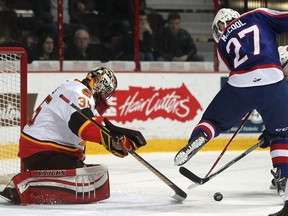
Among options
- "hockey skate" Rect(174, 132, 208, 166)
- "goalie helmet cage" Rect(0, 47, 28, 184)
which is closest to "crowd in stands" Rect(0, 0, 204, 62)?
"goalie helmet cage" Rect(0, 47, 28, 184)

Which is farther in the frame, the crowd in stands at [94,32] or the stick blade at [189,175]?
the crowd in stands at [94,32]

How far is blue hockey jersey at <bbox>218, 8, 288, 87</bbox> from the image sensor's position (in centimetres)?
439

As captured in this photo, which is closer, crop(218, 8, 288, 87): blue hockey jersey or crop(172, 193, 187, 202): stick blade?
crop(218, 8, 288, 87): blue hockey jersey

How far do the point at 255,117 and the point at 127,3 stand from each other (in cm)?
154

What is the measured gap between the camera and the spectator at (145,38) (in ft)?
25.6

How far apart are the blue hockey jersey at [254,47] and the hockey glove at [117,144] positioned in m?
0.62

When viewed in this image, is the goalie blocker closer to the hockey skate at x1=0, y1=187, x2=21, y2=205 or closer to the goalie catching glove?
the hockey skate at x1=0, y1=187, x2=21, y2=205

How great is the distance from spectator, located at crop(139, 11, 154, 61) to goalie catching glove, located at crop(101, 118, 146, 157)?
3482mm

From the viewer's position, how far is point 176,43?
807 centimetres

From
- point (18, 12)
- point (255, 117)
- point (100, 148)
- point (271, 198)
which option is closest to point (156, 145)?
point (100, 148)

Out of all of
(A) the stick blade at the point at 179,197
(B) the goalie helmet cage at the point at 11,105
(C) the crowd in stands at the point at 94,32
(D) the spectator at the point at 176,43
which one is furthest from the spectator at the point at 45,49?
(A) the stick blade at the point at 179,197

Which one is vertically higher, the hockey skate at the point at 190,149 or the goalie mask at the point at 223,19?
the goalie mask at the point at 223,19

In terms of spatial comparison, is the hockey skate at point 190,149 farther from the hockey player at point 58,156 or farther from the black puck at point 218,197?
the black puck at point 218,197

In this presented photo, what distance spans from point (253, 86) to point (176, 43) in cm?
374
